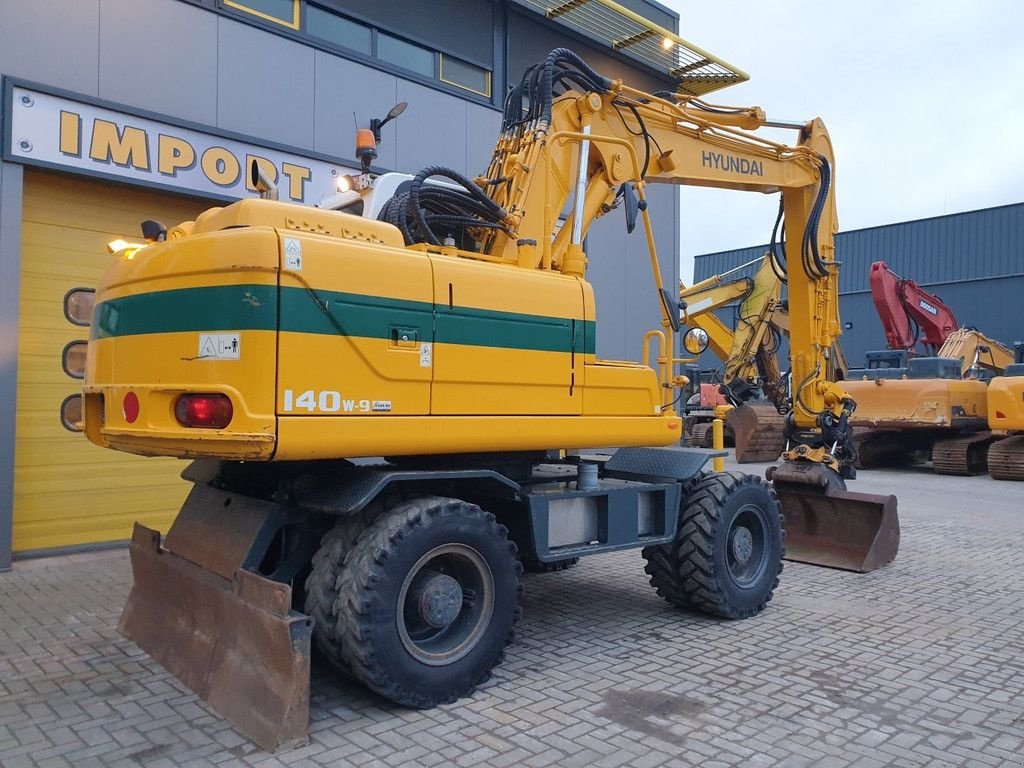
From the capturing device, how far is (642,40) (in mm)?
12734

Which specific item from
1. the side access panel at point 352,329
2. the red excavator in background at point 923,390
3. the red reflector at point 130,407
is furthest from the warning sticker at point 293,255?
the red excavator in background at point 923,390

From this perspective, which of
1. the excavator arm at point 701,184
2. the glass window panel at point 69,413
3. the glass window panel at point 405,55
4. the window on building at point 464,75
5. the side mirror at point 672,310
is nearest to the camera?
the excavator arm at point 701,184

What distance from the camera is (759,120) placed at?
25.1ft

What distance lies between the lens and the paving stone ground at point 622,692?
3809mm

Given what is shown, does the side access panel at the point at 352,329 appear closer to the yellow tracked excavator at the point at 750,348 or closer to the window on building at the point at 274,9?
the window on building at the point at 274,9

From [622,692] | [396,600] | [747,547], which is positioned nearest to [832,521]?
[747,547]

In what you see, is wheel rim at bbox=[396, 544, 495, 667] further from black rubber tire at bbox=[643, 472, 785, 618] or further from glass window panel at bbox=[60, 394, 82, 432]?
glass window panel at bbox=[60, 394, 82, 432]

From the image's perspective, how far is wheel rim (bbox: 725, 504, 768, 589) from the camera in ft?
20.3

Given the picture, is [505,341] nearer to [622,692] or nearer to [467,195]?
[467,195]

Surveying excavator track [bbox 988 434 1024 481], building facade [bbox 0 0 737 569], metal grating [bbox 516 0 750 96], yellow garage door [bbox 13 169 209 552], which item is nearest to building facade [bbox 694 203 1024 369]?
excavator track [bbox 988 434 1024 481]

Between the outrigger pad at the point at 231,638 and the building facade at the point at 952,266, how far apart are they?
3213cm

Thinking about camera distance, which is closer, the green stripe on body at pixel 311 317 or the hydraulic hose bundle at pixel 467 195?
the green stripe on body at pixel 311 317

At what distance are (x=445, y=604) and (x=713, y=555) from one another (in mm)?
2289

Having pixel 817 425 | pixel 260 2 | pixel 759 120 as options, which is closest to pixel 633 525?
pixel 817 425
